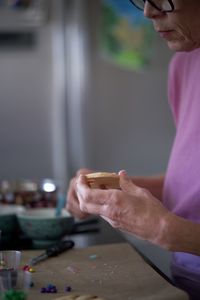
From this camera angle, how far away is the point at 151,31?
386 centimetres

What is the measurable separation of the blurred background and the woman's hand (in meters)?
2.46

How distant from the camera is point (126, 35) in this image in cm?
391

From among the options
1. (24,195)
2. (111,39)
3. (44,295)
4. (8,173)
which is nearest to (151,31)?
(111,39)

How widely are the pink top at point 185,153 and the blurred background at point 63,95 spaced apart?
2032mm

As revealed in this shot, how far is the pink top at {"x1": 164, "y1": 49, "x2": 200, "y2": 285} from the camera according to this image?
1409 mm

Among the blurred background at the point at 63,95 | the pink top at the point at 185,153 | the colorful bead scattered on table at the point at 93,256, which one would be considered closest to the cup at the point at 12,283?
the colorful bead scattered on table at the point at 93,256

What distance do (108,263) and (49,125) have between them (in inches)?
97.8

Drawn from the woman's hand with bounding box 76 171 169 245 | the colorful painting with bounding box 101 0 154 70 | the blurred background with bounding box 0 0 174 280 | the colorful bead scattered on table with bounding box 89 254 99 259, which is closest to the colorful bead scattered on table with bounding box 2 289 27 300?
the woman's hand with bounding box 76 171 169 245

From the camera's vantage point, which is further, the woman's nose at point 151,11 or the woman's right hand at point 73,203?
the woman's right hand at point 73,203

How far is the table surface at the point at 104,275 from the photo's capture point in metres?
1.09

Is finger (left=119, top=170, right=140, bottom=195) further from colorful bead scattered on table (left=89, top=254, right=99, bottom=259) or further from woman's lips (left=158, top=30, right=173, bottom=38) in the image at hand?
woman's lips (left=158, top=30, right=173, bottom=38)

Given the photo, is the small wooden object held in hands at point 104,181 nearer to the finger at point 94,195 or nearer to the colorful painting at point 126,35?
the finger at point 94,195

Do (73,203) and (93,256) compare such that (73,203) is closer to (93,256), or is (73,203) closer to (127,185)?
(93,256)

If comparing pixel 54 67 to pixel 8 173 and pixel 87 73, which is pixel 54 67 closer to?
pixel 87 73
